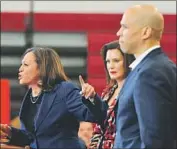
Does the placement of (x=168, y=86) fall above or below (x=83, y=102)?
above

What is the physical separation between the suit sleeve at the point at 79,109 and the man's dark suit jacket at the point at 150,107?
60 cm

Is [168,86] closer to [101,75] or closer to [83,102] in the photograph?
[83,102]

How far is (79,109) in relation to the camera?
2820 millimetres

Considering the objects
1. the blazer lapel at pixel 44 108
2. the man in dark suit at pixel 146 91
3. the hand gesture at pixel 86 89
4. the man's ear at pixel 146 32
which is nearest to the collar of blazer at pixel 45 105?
the blazer lapel at pixel 44 108

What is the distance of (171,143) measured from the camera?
2012 millimetres

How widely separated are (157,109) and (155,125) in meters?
0.05

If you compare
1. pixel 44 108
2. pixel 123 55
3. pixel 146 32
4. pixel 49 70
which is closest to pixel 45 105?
pixel 44 108

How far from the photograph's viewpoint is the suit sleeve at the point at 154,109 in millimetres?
1973

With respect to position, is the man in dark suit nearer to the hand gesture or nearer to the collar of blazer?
the hand gesture

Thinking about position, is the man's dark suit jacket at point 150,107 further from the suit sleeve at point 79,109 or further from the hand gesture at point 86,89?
the suit sleeve at point 79,109

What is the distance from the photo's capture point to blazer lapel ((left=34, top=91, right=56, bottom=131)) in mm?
2900

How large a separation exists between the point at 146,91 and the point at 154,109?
66 mm

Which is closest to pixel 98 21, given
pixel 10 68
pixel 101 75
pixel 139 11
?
pixel 101 75

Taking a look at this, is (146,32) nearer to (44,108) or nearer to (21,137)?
(44,108)
